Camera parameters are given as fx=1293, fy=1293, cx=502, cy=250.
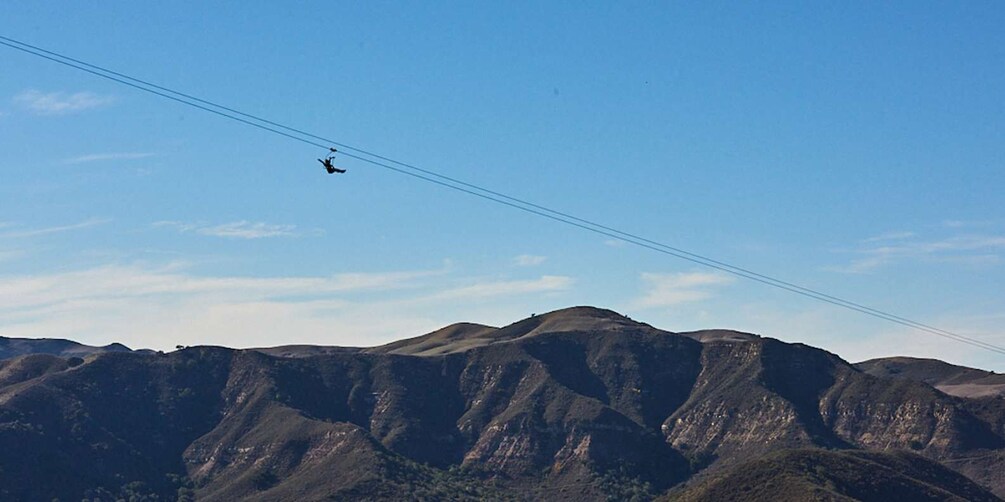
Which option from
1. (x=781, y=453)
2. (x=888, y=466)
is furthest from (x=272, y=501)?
(x=888, y=466)

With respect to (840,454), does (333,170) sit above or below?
above

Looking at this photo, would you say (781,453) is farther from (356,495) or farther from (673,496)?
(356,495)

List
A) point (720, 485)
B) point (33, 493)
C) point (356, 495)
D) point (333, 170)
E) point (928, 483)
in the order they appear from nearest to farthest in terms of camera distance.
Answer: point (333, 170) → point (720, 485) → point (928, 483) → point (356, 495) → point (33, 493)

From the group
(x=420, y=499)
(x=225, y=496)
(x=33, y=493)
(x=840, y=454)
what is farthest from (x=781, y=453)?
(x=33, y=493)

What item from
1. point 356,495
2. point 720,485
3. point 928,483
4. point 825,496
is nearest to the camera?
point 825,496

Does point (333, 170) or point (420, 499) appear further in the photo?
point (420, 499)

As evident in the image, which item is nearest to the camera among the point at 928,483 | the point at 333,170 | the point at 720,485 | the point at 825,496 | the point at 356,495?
the point at 333,170

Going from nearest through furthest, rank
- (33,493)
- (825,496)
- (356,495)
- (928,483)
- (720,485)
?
(825,496), (720,485), (928,483), (356,495), (33,493)

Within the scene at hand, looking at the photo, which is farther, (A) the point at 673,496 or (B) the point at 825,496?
(A) the point at 673,496

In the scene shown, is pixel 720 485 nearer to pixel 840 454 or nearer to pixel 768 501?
pixel 768 501
